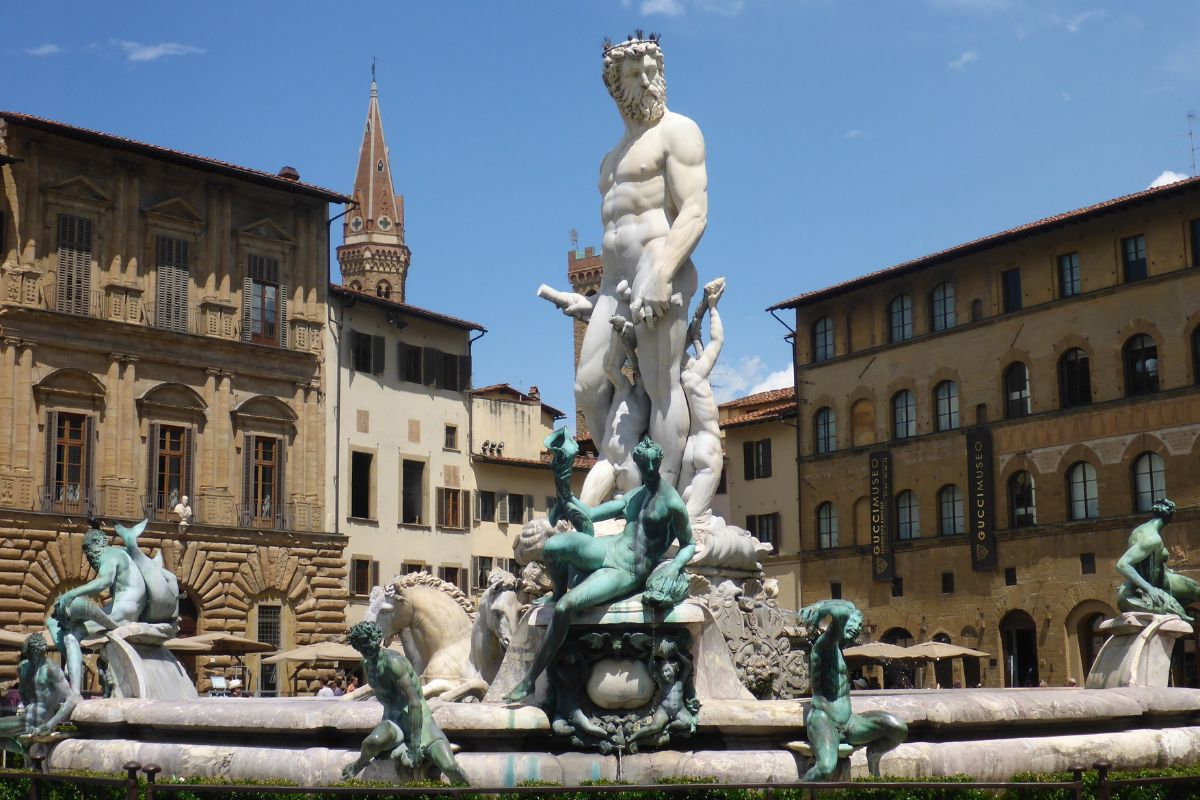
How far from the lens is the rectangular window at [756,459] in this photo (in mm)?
57562

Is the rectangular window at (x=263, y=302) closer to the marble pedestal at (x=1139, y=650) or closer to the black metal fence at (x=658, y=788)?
the marble pedestal at (x=1139, y=650)

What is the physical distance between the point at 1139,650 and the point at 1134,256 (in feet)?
114

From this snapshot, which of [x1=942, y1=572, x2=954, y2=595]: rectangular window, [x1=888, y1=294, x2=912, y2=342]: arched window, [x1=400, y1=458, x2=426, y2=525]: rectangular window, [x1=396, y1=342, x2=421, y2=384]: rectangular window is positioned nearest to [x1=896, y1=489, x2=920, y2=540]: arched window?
[x1=942, y1=572, x2=954, y2=595]: rectangular window

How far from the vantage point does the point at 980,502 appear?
160 feet

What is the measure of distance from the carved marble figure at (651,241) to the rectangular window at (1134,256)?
3518 cm

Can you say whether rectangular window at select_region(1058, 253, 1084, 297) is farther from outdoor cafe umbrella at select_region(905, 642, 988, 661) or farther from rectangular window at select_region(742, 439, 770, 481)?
rectangular window at select_region(742, 439, 770, 481)

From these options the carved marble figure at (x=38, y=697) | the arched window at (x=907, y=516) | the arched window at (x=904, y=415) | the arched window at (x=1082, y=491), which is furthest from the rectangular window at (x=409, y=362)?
the carved marble figure at (x=38, y=697)

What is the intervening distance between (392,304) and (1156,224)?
22838 mm

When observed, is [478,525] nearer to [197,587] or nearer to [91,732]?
[197,587]

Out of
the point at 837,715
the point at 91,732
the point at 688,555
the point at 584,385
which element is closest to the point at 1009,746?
the point at 837,715

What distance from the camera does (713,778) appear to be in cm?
834

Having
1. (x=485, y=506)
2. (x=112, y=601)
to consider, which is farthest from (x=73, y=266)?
(x=112, y=601)

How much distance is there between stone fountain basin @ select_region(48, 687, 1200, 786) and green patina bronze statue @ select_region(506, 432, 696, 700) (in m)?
0.52

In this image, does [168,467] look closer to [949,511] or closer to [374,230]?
[949,511]
